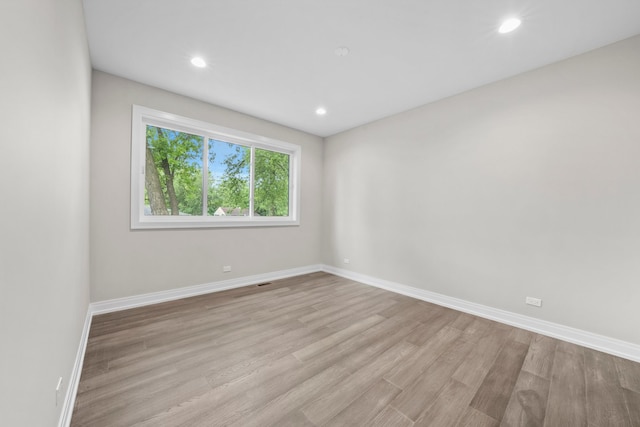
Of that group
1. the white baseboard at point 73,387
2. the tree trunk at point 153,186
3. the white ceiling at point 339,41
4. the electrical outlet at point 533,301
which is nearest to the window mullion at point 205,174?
the tree trunk at point 153,186

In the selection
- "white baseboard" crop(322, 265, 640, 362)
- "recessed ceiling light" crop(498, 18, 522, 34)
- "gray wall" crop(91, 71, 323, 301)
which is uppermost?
"recessed ceiling light" crop(498, 18, 522, 34)

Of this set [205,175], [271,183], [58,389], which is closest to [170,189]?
[205,175]

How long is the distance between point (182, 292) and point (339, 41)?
3439 mm

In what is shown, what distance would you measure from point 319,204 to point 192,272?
2.57m

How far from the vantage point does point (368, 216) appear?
13.4 ft

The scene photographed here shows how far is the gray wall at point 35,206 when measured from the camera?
67 cm

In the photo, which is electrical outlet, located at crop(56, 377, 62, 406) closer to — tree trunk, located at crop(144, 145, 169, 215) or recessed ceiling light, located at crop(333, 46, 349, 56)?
tree trunk, located at crop(144, 145, 169, 215)

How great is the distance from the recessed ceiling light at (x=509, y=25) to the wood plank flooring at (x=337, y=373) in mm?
2745

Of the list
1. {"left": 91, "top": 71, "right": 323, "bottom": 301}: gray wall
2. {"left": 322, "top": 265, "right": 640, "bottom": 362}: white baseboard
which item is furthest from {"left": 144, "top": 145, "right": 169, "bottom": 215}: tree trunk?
{"left": 322, "top": 265, "right": 640, "bottom": 362}: white baseboard

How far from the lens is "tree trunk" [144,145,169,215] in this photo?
121 inches

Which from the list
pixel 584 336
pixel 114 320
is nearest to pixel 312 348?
pixel 114 320

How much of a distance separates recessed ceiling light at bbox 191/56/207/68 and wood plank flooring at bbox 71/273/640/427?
2.70 meters

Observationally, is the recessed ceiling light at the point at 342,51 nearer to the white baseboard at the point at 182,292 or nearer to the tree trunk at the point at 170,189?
the tree trunk at the point at 170,189

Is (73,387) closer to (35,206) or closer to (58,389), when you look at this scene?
(58,389)
